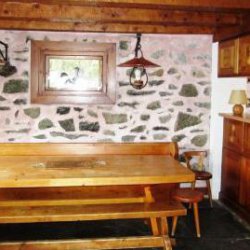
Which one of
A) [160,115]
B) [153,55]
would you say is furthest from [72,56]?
[160,115]

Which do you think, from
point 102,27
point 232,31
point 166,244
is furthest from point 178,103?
point 166,244

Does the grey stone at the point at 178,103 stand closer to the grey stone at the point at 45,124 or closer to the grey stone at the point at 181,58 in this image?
the grey stone at the point at 181,58

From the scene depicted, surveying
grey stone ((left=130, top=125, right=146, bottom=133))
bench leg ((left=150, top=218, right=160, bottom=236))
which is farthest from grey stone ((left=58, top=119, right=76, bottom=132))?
bench leg ((left=150, top=218, right=160, bottom=236))

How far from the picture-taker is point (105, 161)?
12.5 ft

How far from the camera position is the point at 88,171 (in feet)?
11.0

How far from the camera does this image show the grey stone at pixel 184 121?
500 cm

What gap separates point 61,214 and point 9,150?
1.36 meters

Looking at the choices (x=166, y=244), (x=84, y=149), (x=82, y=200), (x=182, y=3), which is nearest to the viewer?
(x=182, y=3)

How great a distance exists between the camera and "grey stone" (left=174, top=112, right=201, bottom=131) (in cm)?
500

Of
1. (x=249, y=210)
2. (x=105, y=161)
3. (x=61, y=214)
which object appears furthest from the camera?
(x=249, y=210)

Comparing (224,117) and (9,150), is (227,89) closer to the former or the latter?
(224,117)

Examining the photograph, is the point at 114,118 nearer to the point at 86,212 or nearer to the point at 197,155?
the point at 197,155

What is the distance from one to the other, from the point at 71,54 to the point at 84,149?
1287 millimetres

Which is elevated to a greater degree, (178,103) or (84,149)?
(178,103)
